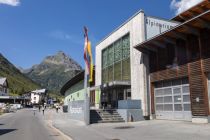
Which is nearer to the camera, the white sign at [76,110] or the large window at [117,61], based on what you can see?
the white sign at [76,110]

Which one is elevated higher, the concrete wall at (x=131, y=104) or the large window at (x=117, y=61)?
the large window at (x=117, y=61)

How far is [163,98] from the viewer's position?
22859 mm

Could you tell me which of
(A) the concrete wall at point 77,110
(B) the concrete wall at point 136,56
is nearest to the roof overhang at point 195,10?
(B) the concrete wall at point 136,56

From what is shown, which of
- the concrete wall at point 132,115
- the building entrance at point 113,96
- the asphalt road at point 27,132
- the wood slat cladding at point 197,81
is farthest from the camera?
the building entrance at point 113,96

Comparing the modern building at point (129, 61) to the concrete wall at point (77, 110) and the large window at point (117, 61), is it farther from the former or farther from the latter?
the concrete wall at point (77, 110)

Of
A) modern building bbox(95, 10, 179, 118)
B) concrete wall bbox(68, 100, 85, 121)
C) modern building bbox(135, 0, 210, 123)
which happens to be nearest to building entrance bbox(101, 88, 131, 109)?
modern building bbox(95, 10, 179, 118)

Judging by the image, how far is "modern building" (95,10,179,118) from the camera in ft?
80.6

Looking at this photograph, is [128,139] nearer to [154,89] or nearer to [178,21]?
[154,89]

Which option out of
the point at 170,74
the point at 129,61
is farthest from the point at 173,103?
the point at 129,61

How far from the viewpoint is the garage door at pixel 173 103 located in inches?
794

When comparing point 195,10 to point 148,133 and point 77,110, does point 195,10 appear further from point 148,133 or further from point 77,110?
point 148,133

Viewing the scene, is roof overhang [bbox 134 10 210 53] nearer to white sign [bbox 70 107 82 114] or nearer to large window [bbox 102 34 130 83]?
large window [bbox 102 34 130 83]

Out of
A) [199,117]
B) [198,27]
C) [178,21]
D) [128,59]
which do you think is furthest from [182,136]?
[178,21]

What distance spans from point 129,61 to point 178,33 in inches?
302
